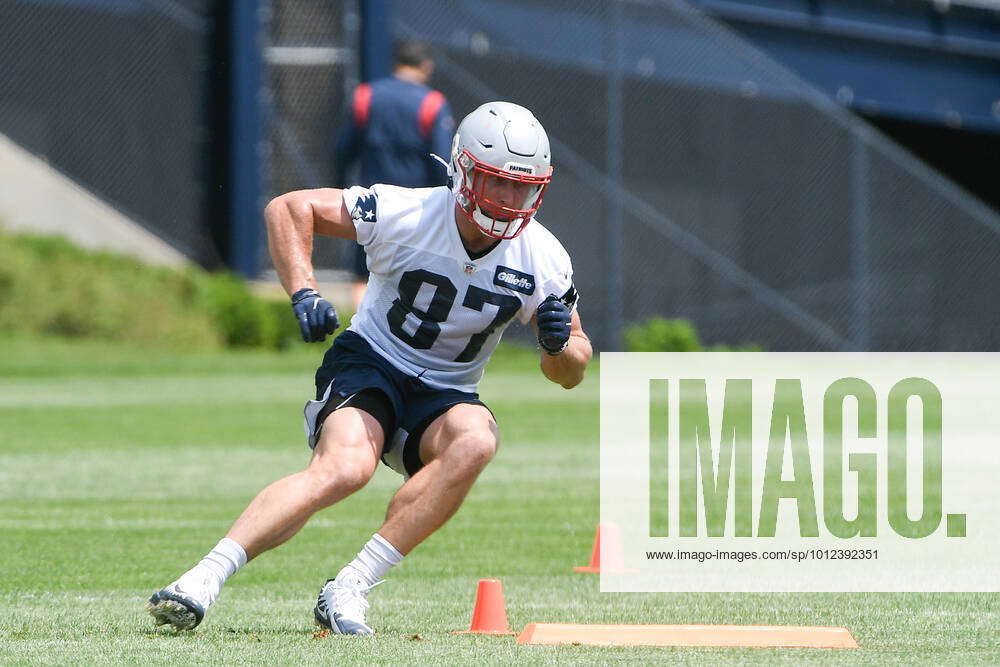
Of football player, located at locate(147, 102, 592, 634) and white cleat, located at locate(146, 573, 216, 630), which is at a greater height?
football player, located at locate(147, 102, 592, 634)

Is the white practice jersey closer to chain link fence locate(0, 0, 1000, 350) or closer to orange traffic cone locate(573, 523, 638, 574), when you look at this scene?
orange traffic cone locate(573, 523, 638, 574)

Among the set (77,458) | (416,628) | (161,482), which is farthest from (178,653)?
(77,458)

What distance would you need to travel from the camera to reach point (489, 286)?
6.25 m

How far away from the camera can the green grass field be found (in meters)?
5.37

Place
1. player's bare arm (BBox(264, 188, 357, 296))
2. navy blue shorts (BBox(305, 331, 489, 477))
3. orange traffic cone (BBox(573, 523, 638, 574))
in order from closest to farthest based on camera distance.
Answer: player's bare arm (BBox(264, 188, 357, 296)), navy blue shorts (BBox(305, 331, 489, 477)), orange traffic cone (BBox(573, 523, 638, 574))

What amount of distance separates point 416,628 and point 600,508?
3.86m

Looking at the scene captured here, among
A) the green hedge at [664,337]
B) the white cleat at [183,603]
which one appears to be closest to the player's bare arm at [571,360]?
the white cleat at [183,603]

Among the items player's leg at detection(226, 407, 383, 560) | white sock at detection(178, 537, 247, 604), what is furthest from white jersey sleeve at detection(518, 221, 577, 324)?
white sock at detection(178, 537, 247, 604)

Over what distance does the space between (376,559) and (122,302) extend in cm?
1766

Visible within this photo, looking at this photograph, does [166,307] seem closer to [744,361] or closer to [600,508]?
[744,361]

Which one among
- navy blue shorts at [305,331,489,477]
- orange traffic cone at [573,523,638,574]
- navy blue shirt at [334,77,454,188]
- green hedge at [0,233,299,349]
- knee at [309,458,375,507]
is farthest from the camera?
green hedge at [0,233,299,349]

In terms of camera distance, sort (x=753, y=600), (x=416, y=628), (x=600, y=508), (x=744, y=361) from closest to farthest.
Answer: (x=416, y=628) → (x=753, y=600) → (x=600, y=508) → (x=744, y=361)

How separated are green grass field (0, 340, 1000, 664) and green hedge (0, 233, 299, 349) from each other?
276 inches

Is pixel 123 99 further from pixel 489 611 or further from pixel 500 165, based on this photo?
pixel 489 611
